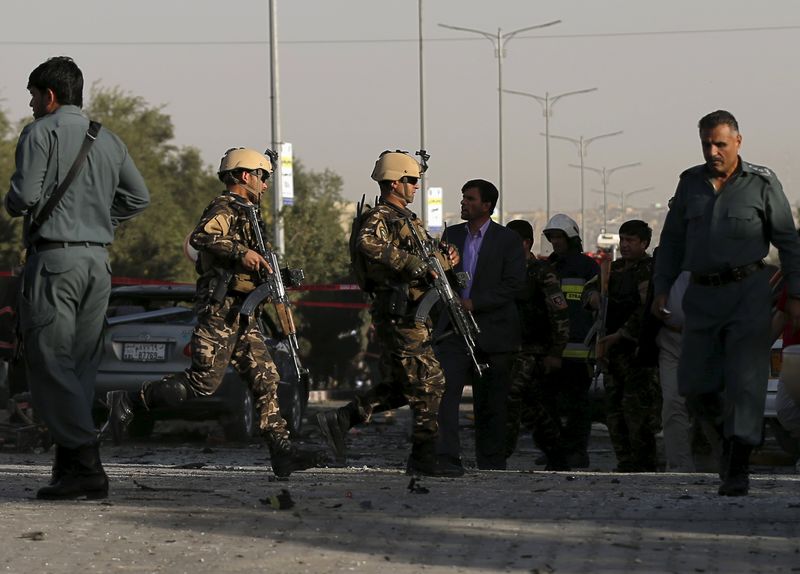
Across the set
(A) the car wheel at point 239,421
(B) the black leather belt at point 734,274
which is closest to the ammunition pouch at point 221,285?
(B) the black leather belt at point 734,274

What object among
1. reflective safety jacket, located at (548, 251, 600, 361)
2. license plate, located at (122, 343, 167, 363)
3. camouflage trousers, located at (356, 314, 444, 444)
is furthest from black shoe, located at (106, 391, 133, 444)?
license plate, located at (122, 343, 167, 363)

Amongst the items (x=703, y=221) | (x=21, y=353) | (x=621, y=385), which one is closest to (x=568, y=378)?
(x=621, y=385)

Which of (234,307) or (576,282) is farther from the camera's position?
(576,282)

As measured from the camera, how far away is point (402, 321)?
1016 centimetres

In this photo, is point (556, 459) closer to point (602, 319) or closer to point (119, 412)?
point (602, 319)

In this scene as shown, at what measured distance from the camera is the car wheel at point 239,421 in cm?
1566

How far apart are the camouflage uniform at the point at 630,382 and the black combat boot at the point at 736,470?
3747 mm

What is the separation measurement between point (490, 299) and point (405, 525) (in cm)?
411

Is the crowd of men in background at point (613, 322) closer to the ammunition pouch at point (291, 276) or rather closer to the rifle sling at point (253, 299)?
the ammunition pouch at point (291, 276)

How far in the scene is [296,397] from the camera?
16.9 m

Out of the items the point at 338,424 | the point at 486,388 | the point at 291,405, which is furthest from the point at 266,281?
the point at 291,405

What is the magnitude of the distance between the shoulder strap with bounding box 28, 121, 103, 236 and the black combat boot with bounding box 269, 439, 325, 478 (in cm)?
194

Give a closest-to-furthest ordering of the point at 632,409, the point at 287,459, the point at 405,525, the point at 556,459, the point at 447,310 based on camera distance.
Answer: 1. the point at 405,525
2. the point at 287,459
3. the point at 447,310
4. the point at 632,409
5. the point at 556,459

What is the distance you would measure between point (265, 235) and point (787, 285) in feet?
9.14
